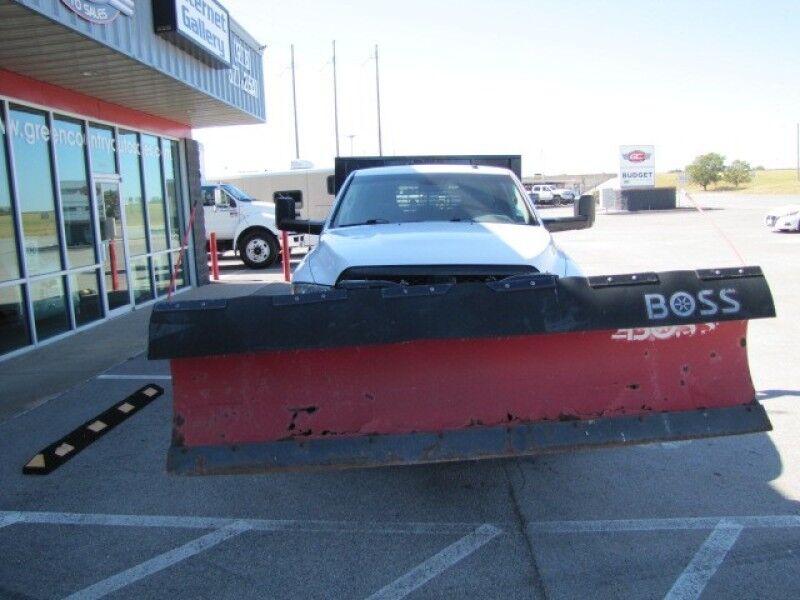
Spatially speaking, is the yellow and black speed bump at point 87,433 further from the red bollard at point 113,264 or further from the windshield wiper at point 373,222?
the red bollard at point 113,264

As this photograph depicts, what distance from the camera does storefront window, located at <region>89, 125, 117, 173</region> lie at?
1068 centimetres

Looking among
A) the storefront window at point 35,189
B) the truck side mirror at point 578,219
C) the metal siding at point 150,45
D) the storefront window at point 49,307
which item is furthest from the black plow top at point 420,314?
the storefront window at point 49,307

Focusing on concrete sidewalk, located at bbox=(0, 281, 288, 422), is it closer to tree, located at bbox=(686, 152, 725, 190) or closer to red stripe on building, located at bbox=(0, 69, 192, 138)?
red stripe on building, located at bbox=(0, 69, 192, 138)

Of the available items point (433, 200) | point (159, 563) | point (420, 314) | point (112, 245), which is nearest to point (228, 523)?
point (159, 563)

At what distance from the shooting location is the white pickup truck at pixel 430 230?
172 inches

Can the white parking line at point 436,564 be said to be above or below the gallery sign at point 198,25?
below

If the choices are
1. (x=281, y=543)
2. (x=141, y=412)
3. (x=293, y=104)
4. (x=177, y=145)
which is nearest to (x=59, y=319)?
(x=141, y=412)

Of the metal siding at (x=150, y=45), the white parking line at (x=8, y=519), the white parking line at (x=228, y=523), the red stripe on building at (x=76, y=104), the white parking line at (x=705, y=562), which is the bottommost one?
the white parking line at (x=228, y=523)

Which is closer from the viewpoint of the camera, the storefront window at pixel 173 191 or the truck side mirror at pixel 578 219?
the truck side mirror at pixel 578 219

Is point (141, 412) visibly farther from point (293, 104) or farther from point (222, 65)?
point (293, 104)

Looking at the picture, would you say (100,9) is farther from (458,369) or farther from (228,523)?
(458,369)

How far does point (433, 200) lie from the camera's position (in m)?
5.88

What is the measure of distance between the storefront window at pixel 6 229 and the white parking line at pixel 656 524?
7111mm

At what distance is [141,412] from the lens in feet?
20.9
